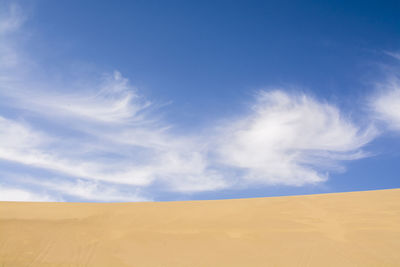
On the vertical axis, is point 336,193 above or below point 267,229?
above

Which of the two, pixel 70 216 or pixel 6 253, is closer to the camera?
pixel 6 253

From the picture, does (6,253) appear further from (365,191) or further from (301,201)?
(365,191)

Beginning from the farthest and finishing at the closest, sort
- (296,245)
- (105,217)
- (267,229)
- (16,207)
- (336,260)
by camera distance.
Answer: (16,207) → (105,217) → (267,229) → (296,245) → (336,260)

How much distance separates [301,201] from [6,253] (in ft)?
34.2

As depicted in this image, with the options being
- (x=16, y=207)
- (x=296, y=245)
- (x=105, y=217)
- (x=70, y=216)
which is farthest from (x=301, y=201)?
(x=16, y=207)

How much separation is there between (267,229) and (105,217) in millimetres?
6015

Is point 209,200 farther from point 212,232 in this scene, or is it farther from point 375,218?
point 375,218

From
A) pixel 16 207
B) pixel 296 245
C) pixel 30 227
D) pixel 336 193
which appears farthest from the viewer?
pixel 336 193

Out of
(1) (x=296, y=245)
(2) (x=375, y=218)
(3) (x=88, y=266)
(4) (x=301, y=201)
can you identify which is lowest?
(3) (x=88, y=266)

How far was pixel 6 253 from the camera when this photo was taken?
1034cm

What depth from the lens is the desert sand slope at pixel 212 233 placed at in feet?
31.8

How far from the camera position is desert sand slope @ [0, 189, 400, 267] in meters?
9.70

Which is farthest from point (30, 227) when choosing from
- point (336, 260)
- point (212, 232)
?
point (336, 260)

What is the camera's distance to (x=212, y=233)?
11320mm
